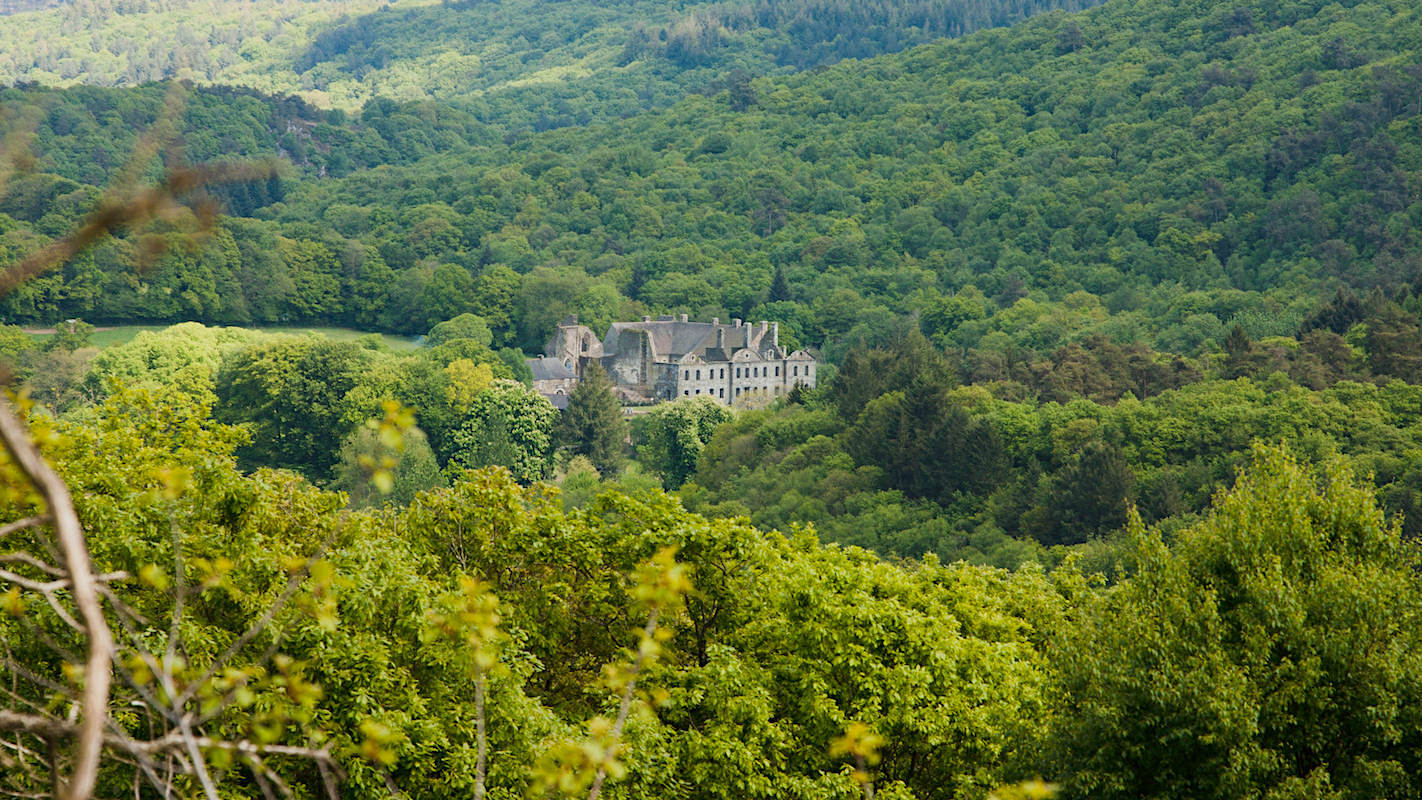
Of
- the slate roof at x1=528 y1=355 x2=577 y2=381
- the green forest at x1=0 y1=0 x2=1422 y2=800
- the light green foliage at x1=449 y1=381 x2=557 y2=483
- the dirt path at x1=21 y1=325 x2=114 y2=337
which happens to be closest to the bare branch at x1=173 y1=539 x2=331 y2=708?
the green forest at x1=0 y1=0 x2=1422 y2=800

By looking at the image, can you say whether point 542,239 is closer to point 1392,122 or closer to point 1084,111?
point 1084,111

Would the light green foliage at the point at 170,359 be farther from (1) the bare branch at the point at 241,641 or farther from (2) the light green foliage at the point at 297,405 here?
(1) the bare branch at the point at 241,641

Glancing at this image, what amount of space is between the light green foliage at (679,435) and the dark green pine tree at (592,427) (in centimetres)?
267

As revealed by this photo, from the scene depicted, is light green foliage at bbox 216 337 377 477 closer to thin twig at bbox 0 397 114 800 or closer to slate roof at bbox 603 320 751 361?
slate roof at bbox 603 320 751 361

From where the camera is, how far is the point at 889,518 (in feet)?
194

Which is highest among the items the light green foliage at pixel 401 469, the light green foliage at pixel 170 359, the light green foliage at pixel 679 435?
the light green foliage at pixel 170 359

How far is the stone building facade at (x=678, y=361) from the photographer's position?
105m

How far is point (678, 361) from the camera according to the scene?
105m

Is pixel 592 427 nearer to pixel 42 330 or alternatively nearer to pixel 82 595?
pixel 42 330

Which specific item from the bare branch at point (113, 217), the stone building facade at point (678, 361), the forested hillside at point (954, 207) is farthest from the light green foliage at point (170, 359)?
the bare branch at point (113, 217)

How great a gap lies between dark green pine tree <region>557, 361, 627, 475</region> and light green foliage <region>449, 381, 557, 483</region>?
1.14 m

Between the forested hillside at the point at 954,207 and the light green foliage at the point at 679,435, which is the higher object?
the forested hillside at the point at 954,207

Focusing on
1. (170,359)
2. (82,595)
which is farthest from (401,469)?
(82,595)

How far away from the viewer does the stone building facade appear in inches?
4124
